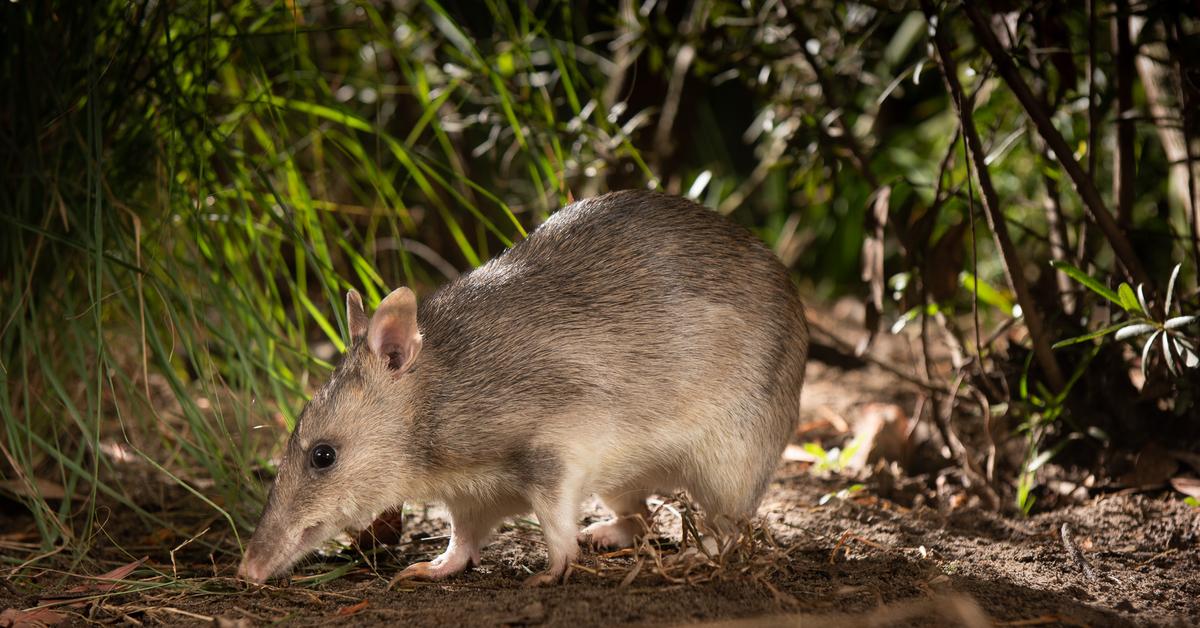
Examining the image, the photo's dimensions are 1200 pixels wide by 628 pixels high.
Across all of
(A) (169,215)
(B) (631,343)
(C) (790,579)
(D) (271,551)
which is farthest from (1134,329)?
(A) (169,215)

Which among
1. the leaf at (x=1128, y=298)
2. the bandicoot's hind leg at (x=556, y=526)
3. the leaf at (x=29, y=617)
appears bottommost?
the leaf at (x=29, y=617)

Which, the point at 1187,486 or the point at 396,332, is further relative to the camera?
the point at 1187,486

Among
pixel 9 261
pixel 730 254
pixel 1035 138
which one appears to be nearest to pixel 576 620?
pixel 730 254

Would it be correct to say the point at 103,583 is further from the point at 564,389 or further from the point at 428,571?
the point at 564,389

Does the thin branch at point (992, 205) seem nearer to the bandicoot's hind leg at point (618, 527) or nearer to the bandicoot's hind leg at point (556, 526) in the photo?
the bandicoot's hind leg at point (618, 527)

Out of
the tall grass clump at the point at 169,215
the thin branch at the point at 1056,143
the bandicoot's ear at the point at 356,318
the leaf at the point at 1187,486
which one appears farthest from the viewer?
the leaf at the point at 1187,486

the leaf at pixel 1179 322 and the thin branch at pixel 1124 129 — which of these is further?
the thin branch at pixel 1124 129

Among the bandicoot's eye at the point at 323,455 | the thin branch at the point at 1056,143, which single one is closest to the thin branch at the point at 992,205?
the thin branch at the point at 1056,143
